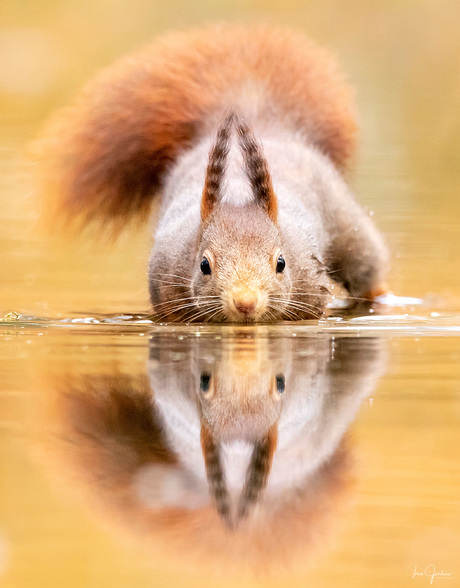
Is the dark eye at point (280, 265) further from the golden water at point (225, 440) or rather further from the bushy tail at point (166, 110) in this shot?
the bushy tail at point (166, 110)

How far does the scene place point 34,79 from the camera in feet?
30.5

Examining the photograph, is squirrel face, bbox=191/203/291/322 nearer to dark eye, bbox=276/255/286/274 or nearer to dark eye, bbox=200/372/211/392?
dark eye, bbox=276/255/286/274

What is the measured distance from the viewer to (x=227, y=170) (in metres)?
4.66

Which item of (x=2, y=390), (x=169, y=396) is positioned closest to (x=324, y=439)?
(x=169, y=396)

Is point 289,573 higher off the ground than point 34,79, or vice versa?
point 34,79

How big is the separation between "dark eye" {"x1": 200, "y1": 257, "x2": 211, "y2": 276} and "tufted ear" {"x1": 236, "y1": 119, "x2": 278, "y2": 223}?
34cm

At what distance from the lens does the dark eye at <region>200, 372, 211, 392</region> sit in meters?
2.51

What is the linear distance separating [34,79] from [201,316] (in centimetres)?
588

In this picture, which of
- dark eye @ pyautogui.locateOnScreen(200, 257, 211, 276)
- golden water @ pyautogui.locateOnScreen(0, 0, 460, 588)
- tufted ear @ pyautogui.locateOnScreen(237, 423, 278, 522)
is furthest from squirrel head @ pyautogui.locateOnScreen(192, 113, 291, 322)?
tufted ear @ pyautogui.locateOnScreen(237, 423, 278, 522)

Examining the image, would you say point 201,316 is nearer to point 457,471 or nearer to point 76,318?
point 76,318

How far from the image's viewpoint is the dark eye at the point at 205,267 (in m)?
3.91
